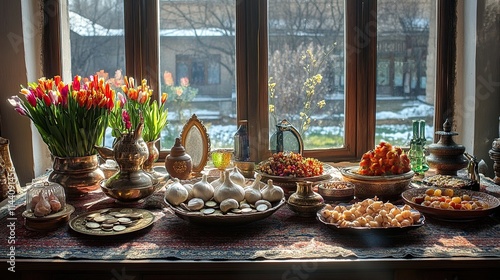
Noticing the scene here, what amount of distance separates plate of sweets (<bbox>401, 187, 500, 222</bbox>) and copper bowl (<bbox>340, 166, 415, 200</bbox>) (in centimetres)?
6

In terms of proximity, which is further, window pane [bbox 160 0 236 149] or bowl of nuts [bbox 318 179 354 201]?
window pane [bbox 160 0 236 149]

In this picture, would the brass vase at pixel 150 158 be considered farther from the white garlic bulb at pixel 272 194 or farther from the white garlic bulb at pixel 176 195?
the white garlic bulb at pixel 272 194

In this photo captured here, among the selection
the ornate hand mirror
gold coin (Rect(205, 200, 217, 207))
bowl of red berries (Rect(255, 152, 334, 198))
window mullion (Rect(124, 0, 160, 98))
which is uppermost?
window mullion (Rect(124, 0, 160, 98))

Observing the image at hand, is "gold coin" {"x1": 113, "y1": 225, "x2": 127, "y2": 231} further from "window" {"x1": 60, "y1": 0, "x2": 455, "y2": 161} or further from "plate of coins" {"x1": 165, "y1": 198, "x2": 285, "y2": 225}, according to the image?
"window" {"x1": 60, "y1": 0, "x2": 455, "y2": 161}

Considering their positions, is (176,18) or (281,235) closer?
(281,235)

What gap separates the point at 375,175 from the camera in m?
2.17

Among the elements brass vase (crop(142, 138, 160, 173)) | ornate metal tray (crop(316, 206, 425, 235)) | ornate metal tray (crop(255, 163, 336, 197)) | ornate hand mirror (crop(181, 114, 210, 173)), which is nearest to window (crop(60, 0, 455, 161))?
ornate hand mirror (crop(181, 114, 210, 173))

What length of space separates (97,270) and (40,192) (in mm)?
432

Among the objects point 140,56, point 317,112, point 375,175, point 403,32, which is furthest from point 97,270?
point 403,32

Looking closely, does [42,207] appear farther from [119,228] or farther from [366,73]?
[366,73]

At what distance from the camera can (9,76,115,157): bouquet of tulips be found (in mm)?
2098

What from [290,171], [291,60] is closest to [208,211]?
[290,171]

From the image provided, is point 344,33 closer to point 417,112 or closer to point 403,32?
point 403,32

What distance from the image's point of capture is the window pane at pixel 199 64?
107 inches
